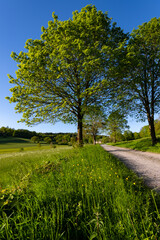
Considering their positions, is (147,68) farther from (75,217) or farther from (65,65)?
(75,217)

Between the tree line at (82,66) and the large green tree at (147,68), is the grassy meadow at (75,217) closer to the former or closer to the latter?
the tree line at (82,66)

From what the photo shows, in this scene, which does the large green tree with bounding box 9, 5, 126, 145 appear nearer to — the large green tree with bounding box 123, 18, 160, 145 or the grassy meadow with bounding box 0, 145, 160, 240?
the large green tree with bounding box 123, 18, 160, 145

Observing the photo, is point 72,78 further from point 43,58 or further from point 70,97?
point 43,58

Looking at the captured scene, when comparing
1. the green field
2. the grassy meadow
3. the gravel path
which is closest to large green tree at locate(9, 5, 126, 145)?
the gravel path

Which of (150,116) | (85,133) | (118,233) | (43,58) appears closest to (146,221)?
(118,233)

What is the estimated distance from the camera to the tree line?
37.1ft

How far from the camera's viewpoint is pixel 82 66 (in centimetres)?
1169

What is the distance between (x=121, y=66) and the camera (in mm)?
12180

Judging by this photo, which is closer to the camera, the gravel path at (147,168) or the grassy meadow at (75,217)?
the grassy meadow at (75,217)

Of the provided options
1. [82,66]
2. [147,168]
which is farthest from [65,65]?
[147,168]

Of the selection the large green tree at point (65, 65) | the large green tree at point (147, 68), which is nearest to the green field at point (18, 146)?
the large green tree at point (65, 65)

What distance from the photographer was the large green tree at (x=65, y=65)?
1134 cm

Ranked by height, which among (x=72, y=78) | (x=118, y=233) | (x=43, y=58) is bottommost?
(x=118, y=233)

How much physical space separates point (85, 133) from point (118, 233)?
132 feet
